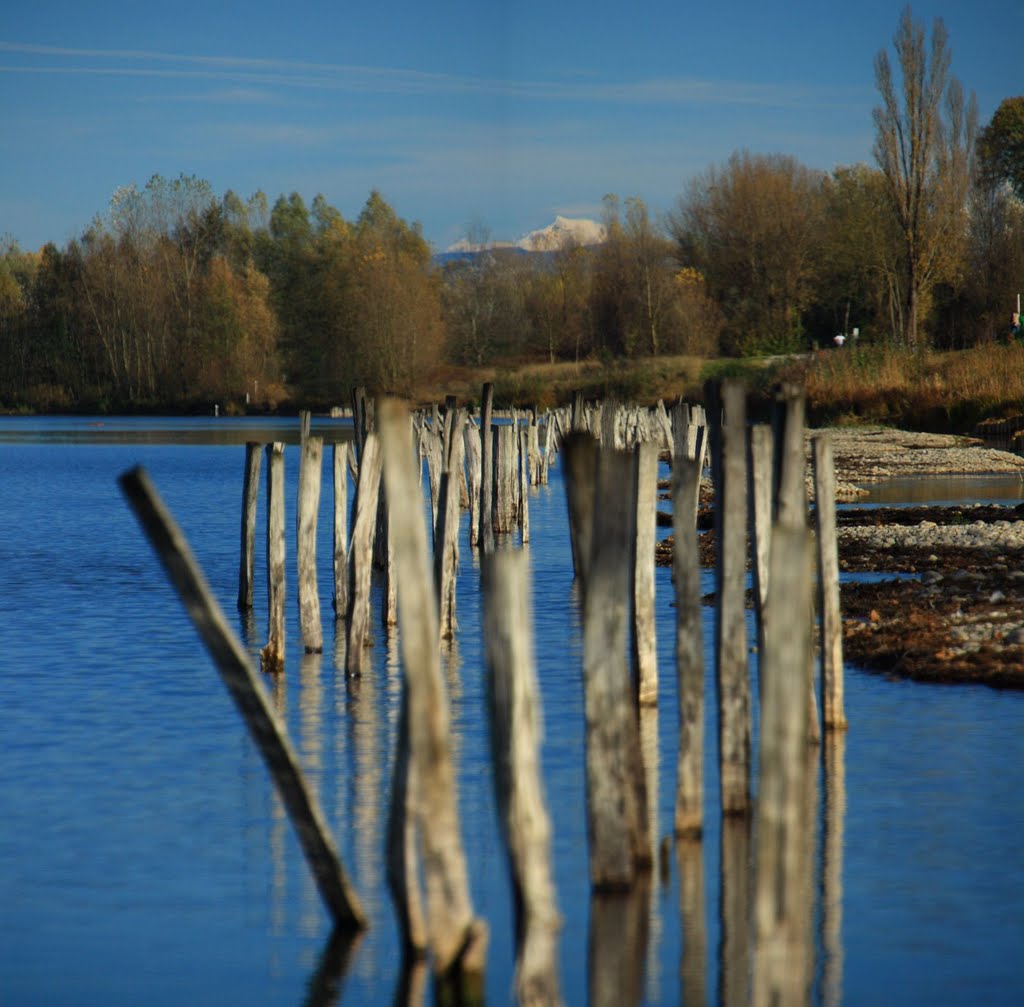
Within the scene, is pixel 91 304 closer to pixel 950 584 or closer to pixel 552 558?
pixel 552 558

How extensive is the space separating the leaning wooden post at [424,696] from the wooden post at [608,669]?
0.82 metres

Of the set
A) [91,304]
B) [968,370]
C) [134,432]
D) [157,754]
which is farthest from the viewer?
[91,304]

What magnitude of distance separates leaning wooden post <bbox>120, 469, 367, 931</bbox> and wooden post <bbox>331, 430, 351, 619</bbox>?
22.0 feet

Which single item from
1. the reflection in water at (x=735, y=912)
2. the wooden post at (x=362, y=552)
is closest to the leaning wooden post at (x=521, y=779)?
the reflection in water at (x=735, y=912)

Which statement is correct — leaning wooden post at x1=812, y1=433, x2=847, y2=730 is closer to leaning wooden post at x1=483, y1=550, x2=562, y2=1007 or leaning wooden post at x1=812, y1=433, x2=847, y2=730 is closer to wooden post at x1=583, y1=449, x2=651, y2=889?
wooden post at x1=583, y1=449, x2=651, y2=889

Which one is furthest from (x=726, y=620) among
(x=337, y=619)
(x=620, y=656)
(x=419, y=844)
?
(x=337, y=619)

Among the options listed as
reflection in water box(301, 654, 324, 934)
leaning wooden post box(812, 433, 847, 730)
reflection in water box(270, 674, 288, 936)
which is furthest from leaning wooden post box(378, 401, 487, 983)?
leaning wooden post box(812, 433, 847, 730)

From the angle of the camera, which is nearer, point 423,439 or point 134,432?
point 423,439

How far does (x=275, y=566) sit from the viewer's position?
1130 centimetres

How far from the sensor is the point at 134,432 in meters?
70.1

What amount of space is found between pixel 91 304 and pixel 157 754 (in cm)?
8364

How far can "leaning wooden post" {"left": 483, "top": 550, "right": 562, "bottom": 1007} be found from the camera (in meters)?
4.77

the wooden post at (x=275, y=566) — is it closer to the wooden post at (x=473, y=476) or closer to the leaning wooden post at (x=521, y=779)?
the leaning wooden post at (x=521, y=779)

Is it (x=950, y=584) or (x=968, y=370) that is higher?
(x=968, y=370)
